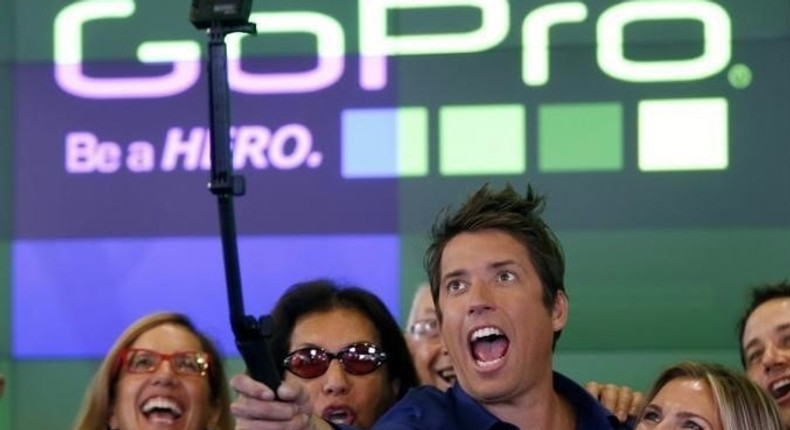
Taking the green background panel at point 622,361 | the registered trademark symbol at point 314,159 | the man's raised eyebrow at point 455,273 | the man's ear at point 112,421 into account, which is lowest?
the green background panel at point 622,361

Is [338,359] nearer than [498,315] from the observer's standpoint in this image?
No

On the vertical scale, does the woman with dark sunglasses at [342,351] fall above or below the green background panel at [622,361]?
above

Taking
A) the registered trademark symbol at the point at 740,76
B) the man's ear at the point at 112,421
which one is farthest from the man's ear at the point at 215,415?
the registered trademark symbol at the point at 740,76

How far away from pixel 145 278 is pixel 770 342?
3.04 m

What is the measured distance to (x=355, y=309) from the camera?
5.08m

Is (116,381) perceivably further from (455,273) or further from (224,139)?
(224,139)

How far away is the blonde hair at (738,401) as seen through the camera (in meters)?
4.08

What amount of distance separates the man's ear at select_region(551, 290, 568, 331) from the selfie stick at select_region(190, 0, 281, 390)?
58.2 inches

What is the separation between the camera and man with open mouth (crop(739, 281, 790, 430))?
17.0ft

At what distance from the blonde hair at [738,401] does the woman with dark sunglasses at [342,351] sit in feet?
3.26

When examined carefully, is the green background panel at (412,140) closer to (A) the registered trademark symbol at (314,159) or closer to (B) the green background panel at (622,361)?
(A) the registered trademark symbol at (314,159)

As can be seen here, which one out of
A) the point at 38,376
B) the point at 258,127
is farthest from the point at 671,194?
the point at 38,376

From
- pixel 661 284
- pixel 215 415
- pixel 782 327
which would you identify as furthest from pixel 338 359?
pixel 661 284

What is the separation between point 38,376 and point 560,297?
141 inches
